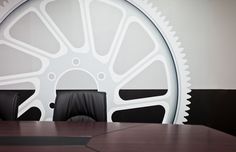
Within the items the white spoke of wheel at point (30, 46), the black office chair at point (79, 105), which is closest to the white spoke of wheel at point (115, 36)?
the white spoke of wheel at point (30, 46)

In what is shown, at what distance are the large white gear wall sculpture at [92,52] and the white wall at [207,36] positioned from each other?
0.46ft

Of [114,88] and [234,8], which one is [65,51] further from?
[234,8]

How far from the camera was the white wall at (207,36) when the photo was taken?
3.24m

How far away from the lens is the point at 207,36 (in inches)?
129

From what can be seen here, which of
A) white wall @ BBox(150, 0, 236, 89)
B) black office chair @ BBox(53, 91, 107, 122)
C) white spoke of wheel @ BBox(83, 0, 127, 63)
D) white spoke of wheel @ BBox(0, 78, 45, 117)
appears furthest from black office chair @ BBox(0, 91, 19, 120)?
white wall @ BBox(150, 0, 236, 89)

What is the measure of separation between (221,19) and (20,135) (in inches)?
106

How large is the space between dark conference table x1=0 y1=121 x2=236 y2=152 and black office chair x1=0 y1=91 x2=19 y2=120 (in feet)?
0.44

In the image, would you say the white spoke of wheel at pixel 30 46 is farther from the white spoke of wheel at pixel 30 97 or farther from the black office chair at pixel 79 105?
the black office chair at pixel 79 105

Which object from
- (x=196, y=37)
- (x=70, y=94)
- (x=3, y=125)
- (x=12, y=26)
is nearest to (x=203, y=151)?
(x=70, y=94)

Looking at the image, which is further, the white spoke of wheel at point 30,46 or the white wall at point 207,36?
the white wall at point 207,36

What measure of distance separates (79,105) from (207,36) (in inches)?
73.6

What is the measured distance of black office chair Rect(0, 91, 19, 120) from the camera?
7.54 feet

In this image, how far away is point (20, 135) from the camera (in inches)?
69.3

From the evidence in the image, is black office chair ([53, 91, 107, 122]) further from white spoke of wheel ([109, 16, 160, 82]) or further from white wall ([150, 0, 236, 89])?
white wall ([150, 0, 236, 89])
